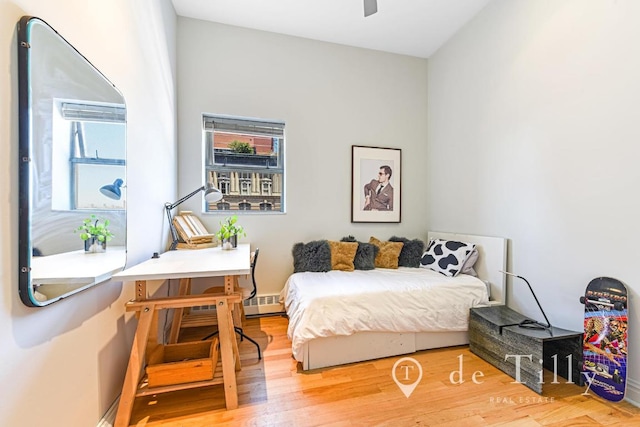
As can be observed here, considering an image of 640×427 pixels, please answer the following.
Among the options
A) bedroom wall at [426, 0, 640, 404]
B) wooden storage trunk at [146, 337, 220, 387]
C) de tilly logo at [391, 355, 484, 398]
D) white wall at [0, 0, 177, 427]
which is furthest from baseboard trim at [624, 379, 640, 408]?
white wall at [0, 0, 177, 427]

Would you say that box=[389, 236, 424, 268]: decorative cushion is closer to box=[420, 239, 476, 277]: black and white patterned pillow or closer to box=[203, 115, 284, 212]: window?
box=[420, 239, 476, 277]: black and white patterned pillow

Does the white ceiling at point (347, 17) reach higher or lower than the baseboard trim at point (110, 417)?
higher

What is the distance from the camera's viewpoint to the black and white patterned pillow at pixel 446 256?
8.23 ft

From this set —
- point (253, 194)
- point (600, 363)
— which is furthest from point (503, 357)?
point (253, 194)

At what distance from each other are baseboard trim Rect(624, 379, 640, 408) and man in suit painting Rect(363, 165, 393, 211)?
7.24 ft

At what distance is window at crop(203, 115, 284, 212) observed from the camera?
2814 millimetres

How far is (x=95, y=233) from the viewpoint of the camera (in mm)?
1197

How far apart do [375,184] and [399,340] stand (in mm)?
1745

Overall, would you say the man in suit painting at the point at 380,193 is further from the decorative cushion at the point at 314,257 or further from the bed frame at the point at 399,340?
the bed frame at the point at 399,340

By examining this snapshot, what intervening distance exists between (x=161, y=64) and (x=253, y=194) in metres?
1.40

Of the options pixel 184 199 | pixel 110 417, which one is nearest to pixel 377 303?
pixel 110 417

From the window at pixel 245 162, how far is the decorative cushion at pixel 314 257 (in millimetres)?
569

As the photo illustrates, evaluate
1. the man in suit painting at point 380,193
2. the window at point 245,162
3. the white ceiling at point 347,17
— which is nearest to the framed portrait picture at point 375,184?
the man in suit painting at point 380,193

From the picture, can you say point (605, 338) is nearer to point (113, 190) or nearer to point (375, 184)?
point (375, 184)
